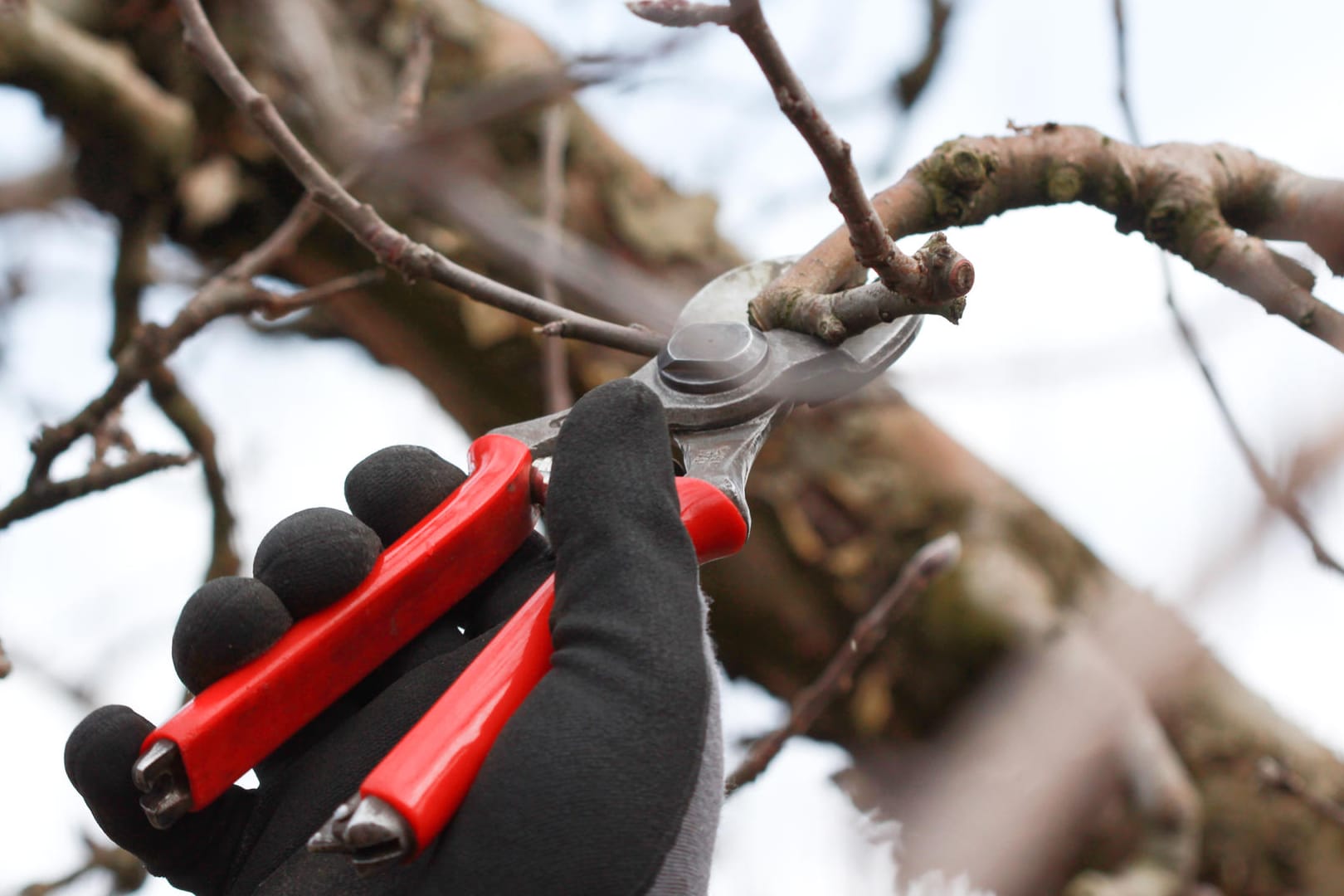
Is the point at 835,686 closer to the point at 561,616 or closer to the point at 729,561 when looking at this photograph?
the point at 729,561

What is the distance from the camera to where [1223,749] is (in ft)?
7.61

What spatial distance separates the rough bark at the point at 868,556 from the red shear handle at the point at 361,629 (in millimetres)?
1095

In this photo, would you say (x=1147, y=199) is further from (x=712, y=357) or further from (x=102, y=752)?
(x=102, y=752)

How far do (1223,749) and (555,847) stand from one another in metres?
1.98

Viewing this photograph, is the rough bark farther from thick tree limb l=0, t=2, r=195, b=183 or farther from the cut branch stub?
the cut branch stub

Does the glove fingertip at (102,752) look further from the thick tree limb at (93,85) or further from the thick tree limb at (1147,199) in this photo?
the thick tree limb at (93,85)

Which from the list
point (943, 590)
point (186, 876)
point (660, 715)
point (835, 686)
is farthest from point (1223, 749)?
point (186, 876)

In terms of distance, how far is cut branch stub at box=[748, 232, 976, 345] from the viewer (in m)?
0.84

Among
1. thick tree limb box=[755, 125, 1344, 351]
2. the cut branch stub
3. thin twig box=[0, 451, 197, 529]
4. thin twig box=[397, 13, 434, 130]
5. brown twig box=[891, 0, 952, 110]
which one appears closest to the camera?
the cut branch stub

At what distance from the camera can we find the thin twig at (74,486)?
165cm

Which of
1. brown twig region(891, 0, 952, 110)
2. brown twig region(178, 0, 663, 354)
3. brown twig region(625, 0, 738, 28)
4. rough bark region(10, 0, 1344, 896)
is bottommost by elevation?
rough bark region(10, 0, 1344, 896)

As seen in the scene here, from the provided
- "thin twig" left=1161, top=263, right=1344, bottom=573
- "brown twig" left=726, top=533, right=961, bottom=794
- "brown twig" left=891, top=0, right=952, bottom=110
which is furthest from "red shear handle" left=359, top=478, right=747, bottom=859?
"brown twig" left=891, top=0, right=952, bottom=110

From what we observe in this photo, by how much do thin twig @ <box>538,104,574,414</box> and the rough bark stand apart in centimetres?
5

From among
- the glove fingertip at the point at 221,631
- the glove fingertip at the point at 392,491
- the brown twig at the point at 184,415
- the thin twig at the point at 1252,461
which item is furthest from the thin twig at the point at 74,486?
the thin twig at the point at 1252,461
